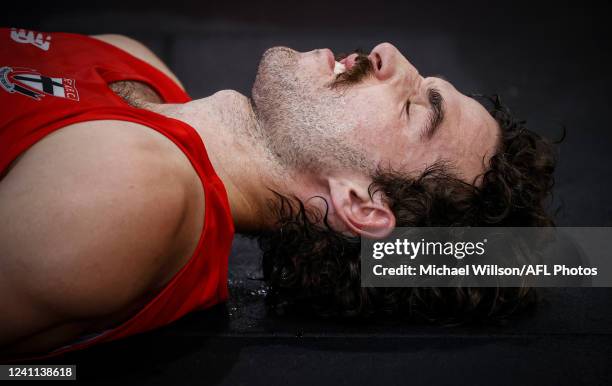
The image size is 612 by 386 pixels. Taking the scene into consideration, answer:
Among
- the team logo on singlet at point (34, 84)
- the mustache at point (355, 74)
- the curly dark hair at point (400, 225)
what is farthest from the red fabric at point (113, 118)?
the mustache at point (355, 74)

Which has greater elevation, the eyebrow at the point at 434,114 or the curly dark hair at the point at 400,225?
the eyebrow at the point at 434,114

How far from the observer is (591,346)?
1.15 metres

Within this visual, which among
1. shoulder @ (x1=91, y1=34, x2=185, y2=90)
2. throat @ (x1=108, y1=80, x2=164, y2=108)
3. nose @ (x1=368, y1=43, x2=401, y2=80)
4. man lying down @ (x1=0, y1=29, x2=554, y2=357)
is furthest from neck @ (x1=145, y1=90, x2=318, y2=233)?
shoulder @ (x1=91, y1=34, x2=185, y2=90)

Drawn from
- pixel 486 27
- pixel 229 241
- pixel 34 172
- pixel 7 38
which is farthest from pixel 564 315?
pixel 486 27

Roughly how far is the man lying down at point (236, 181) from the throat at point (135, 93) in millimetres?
10

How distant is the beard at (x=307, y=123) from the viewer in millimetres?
1210

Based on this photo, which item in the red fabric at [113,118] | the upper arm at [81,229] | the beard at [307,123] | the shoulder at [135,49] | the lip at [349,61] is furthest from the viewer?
the shoulder at [135,49]

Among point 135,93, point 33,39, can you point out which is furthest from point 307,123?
point 33,39

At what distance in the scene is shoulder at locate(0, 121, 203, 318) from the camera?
88 cm

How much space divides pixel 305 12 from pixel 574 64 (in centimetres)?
104

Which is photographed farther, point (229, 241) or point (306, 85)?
point (306, 85)

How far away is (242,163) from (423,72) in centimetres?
120

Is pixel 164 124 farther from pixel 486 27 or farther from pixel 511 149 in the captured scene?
pixel 486 27

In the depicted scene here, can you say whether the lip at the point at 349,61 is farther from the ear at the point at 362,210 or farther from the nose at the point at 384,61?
the ear at the point at 362,210
